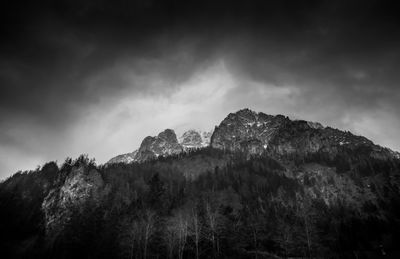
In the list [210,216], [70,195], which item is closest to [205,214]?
[210,216]

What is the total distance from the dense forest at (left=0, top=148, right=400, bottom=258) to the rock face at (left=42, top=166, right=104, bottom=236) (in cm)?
80

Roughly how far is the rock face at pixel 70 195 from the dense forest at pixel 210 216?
0.80 meters

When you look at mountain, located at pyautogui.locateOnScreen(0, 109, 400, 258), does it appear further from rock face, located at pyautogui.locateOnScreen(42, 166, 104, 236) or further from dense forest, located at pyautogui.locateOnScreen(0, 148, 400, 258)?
rock face, located at pyautogui.locateOnScreen(42, 166, 104, 236)

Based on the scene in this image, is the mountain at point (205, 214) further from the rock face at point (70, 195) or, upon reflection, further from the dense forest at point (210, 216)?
the rock face at point (70, 195)

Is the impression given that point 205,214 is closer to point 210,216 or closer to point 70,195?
point 210,216

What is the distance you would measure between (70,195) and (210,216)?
9551 centimetres

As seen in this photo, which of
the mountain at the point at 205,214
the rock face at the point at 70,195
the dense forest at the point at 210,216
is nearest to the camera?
the dense forest at the point at 210,216

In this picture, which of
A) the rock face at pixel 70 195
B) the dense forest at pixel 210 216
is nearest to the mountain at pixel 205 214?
the dense forest at pixel 210 216

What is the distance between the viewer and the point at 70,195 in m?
118

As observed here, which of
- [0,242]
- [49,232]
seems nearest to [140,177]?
[49,232]

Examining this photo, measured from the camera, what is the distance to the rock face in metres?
104

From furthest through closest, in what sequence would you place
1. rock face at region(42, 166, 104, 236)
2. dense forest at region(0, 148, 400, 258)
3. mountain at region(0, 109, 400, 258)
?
rock face at region(42, 166, 104, 236), mountain at region(0, 109, 400, 258), dense forest at region(0, 148, 400, 258)

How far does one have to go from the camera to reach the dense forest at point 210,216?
4984 cm

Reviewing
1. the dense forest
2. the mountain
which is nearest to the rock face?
the mountain
